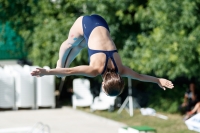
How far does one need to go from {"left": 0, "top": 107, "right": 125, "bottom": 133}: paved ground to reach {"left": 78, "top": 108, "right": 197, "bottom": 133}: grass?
19.0 inches

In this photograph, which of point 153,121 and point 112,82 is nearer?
point 112,82

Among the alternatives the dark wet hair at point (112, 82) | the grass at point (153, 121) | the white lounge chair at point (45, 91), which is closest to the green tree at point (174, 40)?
the grass at point (153, 121)

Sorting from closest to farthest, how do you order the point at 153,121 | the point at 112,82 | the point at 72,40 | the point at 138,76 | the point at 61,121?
the point at 112,82 < the point at 138,76 < the point at 72,40 < the point at 153,121 < the point at 61,121

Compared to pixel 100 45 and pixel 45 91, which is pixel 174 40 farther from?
pixel 100 45

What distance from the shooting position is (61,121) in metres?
12.6

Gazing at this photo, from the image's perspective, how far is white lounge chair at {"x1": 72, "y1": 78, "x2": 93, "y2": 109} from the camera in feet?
48.1

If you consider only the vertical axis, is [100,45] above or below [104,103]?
above

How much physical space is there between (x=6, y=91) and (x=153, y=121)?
4.73 meters

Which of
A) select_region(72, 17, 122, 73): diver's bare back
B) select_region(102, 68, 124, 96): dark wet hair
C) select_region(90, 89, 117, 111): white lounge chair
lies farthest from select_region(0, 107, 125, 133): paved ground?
select_region(102, 68, 124, 96): dark wet hair

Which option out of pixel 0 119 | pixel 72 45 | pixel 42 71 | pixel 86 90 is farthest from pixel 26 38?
pixel 42 71

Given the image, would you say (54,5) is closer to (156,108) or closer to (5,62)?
(156,108)

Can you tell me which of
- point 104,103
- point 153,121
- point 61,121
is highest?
point 104,103

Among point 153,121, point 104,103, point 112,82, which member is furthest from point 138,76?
point 104,103

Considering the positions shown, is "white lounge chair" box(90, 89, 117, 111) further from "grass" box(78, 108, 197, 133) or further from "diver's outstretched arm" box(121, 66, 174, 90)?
"diver's outstretched arm" box(121, 66, 174, 90)
